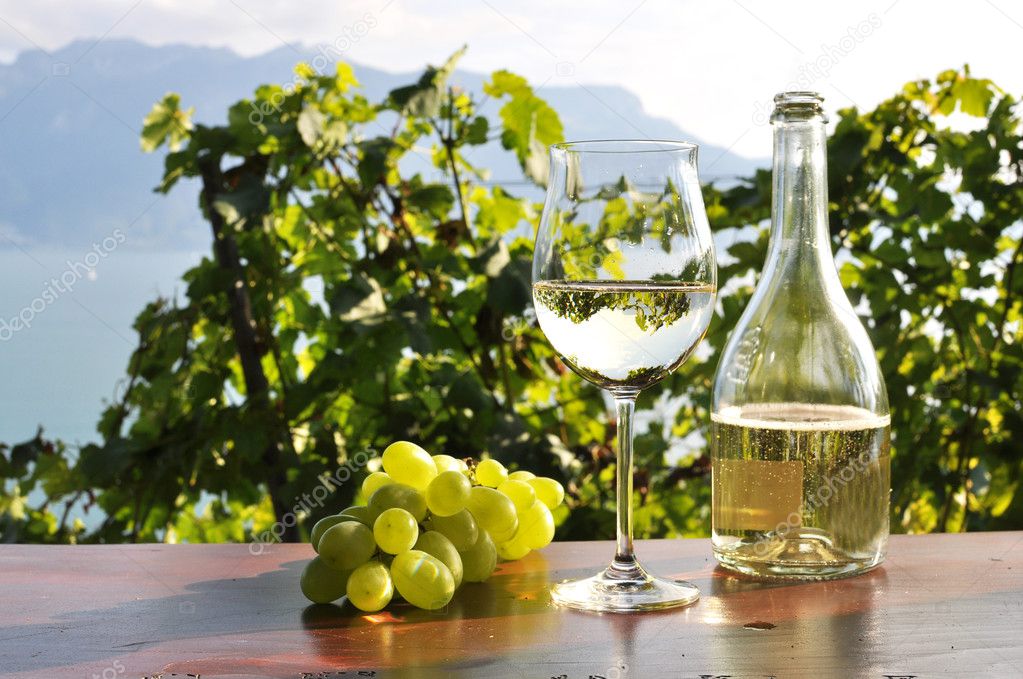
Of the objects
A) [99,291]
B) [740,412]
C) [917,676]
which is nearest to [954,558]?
[740,412]

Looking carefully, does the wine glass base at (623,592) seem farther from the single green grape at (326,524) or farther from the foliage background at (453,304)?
the foliage background at (453,304)

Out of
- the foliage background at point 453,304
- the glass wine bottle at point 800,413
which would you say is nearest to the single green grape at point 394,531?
the glass wine bottle at point 800,413

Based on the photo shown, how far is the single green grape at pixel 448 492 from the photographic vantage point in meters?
0.83

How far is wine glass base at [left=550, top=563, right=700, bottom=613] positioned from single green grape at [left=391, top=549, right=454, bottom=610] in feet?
0.29

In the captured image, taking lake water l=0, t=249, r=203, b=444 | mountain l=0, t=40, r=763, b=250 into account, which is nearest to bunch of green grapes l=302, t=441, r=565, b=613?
mountain l=0, t=40, r=763, b=250

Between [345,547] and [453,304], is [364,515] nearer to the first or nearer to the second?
[345,547]

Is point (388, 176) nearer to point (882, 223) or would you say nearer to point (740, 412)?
point (882, 223)

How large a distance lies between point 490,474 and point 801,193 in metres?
0.37

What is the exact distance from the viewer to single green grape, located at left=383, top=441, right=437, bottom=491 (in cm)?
87

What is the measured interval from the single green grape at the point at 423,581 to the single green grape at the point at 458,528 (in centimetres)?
6

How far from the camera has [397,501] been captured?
835 mm

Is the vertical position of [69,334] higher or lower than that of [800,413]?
higher

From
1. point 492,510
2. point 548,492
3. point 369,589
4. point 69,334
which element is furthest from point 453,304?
point 369,589

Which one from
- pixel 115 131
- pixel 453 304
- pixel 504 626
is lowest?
pixel 504 626
